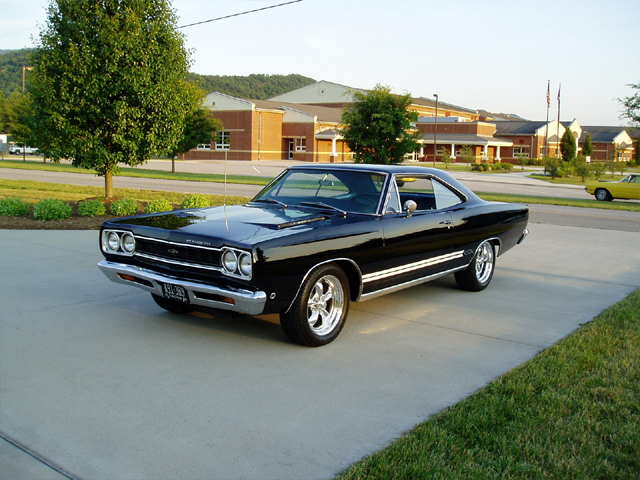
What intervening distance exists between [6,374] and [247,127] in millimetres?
62087

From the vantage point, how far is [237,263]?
15.8 ft

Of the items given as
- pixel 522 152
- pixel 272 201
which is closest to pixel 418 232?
pixel 272 201

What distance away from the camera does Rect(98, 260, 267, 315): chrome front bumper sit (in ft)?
15.6

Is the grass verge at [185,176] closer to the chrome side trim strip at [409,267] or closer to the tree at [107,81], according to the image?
the tree at [107,81]

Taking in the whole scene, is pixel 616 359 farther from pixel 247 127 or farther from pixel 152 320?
pixel 247 127

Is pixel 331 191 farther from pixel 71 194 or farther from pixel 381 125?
pixel 381 125

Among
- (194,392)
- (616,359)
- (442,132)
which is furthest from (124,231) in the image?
(442,132)

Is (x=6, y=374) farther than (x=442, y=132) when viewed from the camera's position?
No

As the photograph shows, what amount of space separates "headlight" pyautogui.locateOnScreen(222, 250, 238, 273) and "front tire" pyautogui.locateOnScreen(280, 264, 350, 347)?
592mm

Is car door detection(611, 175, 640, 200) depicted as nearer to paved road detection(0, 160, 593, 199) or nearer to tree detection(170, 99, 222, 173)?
paved road detection(0, 160, 593, 199)

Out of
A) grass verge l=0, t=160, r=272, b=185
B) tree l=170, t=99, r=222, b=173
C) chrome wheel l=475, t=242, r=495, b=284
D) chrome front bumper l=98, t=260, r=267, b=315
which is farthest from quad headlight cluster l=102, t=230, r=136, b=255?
tree l=170, t=99, r=222, b=173

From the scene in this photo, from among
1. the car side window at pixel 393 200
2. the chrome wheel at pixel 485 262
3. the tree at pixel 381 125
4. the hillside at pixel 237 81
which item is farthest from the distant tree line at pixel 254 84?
the car side window at pixel 393 200

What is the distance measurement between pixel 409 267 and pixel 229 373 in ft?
7.62

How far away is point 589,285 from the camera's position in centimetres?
807
